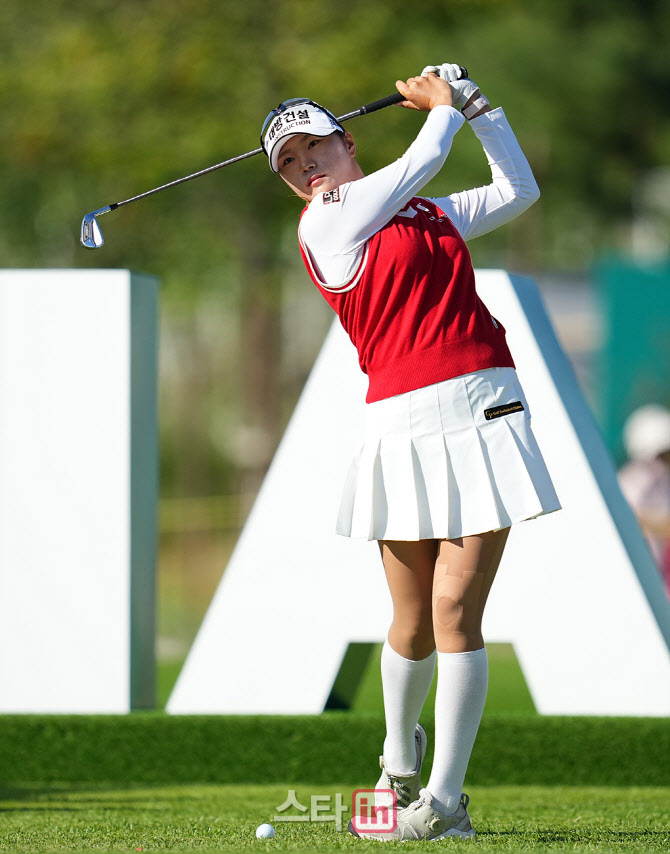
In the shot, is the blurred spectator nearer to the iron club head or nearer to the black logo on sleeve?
the iron club head

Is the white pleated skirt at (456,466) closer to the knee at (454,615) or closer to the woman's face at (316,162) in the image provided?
the knee at (454,615)

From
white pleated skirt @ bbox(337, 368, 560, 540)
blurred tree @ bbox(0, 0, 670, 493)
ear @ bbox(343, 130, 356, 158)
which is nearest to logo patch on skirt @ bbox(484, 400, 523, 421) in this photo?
white pleated skirt @ bbox(337, 368, 560, 540)

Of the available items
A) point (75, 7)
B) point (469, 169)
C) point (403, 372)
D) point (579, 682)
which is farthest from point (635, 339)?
point (403, 372)

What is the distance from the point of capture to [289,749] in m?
4.51

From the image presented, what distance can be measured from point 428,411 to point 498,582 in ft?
5.24

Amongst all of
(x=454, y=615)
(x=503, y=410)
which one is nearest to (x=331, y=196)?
(x=503, y=410)

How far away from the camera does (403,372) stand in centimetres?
328

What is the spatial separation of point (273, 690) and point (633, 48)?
14638mm

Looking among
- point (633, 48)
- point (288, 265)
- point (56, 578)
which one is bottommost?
point (56, 578)

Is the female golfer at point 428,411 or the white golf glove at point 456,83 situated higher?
the white golf glove at point 456,83

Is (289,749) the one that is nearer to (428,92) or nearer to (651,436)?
(428,92)

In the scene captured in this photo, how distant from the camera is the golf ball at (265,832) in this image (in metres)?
3.36

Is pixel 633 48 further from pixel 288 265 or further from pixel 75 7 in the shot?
pixel 75 7

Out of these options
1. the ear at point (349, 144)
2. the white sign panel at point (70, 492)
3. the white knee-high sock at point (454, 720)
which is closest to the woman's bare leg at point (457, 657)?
the white knee-high sock at point (454, 720)
